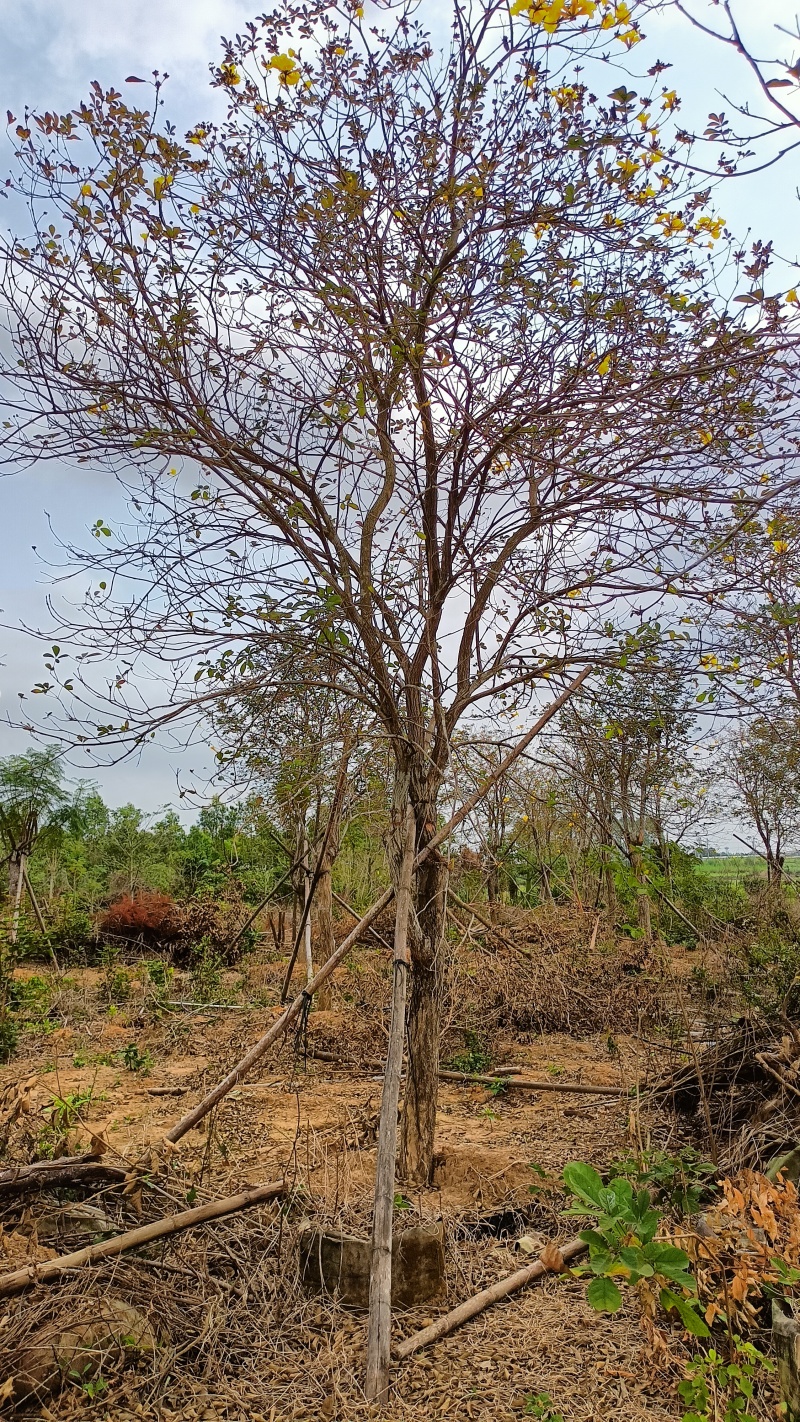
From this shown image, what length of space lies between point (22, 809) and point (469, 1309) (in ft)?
33.6

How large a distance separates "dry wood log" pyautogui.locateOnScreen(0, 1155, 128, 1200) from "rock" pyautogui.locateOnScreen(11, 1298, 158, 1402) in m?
0.52

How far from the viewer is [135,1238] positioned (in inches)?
128

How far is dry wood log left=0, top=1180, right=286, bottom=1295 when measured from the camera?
2.96 meters

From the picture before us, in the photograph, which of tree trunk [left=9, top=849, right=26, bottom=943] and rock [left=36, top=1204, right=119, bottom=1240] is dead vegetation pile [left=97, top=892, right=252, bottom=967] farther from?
rock [left=36, top=1204, right=119, bottom=1240]

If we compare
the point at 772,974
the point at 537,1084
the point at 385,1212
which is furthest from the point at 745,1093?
the point at 385,1212

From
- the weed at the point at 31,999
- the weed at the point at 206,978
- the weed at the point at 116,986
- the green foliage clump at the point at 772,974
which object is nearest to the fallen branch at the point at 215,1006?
the weed at the point at 206,978

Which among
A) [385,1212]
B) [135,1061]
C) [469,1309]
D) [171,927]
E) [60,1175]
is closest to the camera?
[385,1212]

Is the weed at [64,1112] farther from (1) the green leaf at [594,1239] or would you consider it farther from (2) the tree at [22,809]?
(2) the tree at [22,809]

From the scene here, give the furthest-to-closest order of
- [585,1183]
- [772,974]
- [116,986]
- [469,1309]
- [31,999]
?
[116,986], [31,999], [772,974], [469,1309], [585,1183]

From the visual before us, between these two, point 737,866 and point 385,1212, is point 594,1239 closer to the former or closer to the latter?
point 385,1212

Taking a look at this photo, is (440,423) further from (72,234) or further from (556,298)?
(72,234)

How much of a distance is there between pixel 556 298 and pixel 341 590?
4.98 ft

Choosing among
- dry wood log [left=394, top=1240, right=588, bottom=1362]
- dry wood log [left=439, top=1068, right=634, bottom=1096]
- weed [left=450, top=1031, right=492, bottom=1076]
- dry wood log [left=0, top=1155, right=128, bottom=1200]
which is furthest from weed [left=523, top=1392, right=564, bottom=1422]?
weed [left=450, top=1031, right=492, bottom=1076]

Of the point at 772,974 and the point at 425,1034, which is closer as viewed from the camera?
the point at 425,1034
